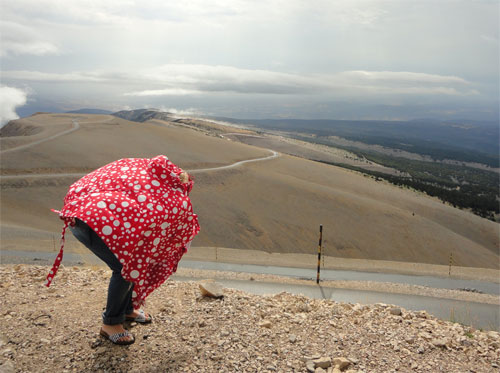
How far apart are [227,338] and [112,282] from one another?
139 cm

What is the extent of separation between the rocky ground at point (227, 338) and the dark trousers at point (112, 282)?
0.29m

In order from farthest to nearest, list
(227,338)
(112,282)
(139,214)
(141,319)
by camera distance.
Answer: (141,319) → (227,338) → (112,282) → (139,214)

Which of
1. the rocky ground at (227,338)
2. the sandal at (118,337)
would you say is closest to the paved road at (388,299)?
the rocky ground at (227,338)

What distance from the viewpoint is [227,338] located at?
405 centimetres

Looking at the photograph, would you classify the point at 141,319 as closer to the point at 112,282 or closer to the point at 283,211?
the point at 112,282

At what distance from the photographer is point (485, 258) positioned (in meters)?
30.0

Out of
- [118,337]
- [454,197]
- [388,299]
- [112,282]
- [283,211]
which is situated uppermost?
[112,282]

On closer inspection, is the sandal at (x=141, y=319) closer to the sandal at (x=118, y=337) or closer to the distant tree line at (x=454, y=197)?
the sandal at (x=118, y=337)

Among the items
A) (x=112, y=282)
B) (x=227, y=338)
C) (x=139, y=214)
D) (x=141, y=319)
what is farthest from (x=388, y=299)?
(x=139, y=214)

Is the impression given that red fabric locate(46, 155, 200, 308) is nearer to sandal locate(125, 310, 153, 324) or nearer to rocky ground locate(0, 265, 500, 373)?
sandal locate(125, 310, 153, 324)

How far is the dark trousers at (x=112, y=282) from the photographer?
3281 mm

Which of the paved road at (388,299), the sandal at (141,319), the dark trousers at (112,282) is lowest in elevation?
the paved road at (388,299)

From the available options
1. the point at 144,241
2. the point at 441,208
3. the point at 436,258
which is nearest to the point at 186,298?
the point at 144,241

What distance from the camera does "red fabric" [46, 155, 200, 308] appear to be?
324cm
